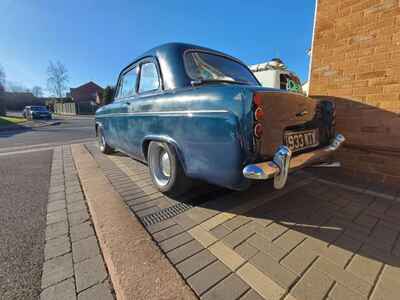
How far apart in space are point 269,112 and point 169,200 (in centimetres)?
161

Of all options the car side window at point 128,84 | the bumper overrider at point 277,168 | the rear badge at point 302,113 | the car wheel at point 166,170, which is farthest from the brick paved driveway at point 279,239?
the car side window at point 128,84

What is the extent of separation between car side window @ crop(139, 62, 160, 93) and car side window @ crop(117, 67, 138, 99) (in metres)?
0.27

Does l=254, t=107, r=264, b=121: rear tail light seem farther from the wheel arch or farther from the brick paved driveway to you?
the brick paved driveway

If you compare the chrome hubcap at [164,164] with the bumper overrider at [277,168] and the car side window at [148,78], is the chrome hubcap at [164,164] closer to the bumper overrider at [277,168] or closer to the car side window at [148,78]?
the car side window at [148,78]

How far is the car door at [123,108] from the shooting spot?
323 cm

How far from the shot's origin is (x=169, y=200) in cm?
253

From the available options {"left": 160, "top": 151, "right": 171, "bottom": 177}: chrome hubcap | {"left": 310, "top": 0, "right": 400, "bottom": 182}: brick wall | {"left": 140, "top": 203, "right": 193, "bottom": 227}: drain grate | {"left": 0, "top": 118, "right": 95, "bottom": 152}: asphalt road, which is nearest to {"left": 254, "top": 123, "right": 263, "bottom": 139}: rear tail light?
{"left": 140, "top": 203, "right": 193, "bottom": 227}: drain grate

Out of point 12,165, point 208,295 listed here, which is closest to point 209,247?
point 208,295

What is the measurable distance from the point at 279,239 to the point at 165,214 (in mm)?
1175

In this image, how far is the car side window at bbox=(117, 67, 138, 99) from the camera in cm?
320

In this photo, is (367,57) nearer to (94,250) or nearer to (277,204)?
(277,204)

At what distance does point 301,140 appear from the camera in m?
2.05

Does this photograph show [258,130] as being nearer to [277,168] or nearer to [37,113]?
[277,168]

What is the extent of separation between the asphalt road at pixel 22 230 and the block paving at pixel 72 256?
7 cm
